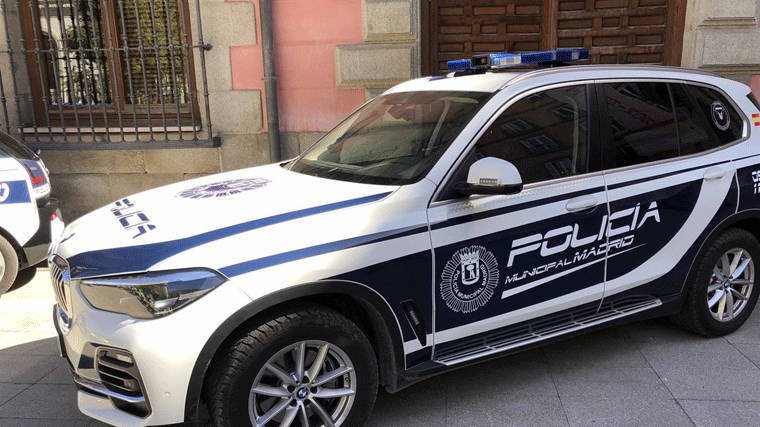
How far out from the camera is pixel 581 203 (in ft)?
11.1

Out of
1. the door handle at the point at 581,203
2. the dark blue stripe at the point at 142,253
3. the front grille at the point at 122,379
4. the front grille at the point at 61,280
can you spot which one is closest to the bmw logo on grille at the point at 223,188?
the dark blue stripe at the point at 142,253

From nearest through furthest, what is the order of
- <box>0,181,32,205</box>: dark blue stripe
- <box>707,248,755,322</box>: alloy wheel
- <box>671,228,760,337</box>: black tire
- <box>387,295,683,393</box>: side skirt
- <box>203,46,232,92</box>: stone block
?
<box>387,295,683,393</box>: side skirt < <box>671,228,760,337</box>: black tire < <box>707,248,755,322</box>: alloy wheel < <box>0,181,32,205</box>: dark blue stripe < <box>203,46,232,92</box>: stone block

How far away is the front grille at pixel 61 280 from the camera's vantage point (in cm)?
283

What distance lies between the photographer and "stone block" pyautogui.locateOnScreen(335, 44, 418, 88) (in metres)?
6.93

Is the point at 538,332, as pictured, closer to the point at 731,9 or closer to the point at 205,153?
the point at 205,153

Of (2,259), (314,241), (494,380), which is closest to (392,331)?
(314,241)

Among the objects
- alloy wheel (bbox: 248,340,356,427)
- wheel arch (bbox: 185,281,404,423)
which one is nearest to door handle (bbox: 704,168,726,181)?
wheel arch (bbox: 185,281,404,423)

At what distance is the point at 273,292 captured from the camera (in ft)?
8.64

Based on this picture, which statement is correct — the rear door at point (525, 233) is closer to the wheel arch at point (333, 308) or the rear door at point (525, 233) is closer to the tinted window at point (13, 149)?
the wheel arch at point (333, 308)

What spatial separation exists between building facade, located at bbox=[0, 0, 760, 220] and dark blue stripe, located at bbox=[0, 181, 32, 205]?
1863 millimetres

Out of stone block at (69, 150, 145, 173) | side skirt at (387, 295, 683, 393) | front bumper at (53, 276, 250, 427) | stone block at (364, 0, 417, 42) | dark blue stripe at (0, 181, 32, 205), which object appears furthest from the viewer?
stone block at (69, 150, 145, 173)

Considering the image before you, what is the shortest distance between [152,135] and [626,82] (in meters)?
5.39

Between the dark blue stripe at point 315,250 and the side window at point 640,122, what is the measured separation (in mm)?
1429

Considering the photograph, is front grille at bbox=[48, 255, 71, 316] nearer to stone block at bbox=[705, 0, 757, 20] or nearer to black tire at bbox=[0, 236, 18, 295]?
black tire at bbox=[0, 236, 18, 295]
